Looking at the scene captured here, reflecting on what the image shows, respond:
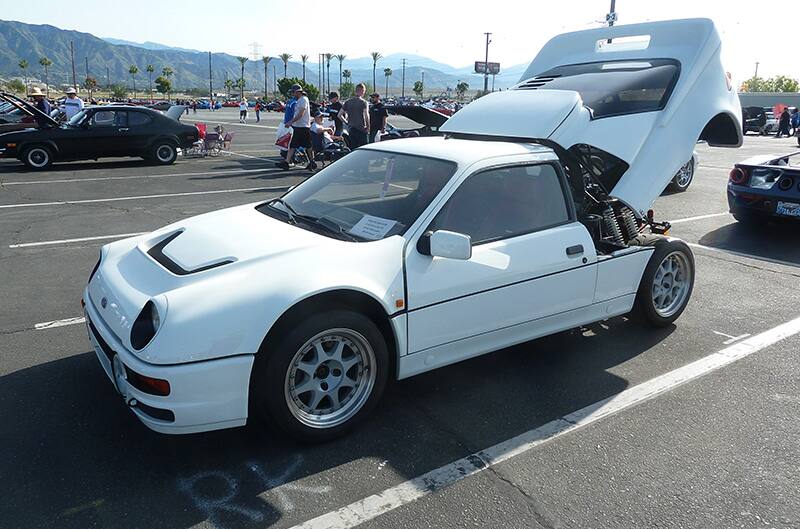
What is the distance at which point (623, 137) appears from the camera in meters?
4.33

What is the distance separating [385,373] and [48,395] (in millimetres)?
2034

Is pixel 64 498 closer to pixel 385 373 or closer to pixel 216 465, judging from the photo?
pixel 216 465

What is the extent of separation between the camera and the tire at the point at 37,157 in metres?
13.2

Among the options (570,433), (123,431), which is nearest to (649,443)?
(570,433)

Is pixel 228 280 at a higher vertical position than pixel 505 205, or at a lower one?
lower

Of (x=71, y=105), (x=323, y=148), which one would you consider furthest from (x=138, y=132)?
(x=323, y=148)

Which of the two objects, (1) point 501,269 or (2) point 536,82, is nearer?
(1) point 501,269

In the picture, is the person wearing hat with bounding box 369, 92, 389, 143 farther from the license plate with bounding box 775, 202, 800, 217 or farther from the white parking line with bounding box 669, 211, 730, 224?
the license plate with bounding box 775, 202, 800, 217

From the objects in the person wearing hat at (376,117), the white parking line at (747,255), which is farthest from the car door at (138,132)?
the white parking line at (747,255)

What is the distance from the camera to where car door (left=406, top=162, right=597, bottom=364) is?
329cm

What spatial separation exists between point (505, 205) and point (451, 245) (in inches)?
32.4

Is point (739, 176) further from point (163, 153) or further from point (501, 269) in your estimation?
point (163, 153)

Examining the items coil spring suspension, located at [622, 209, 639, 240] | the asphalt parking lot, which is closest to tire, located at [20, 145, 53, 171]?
the asphalt parking lot

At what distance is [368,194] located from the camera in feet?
12.8
